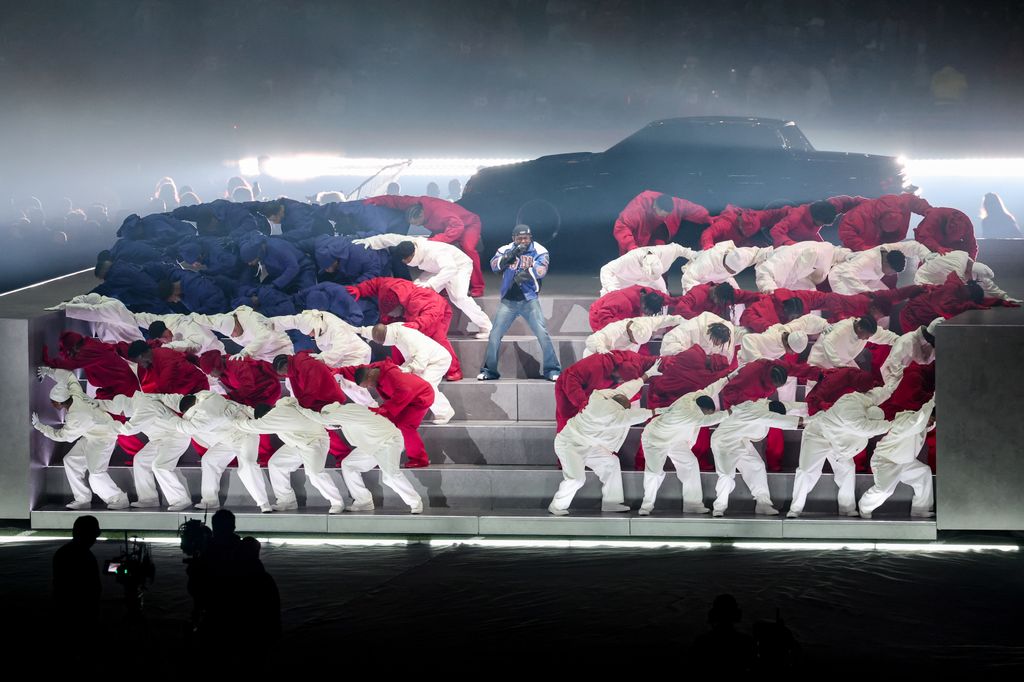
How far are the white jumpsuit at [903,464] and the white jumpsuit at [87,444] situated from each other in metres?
5.52

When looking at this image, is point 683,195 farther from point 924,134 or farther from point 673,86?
point 924,134

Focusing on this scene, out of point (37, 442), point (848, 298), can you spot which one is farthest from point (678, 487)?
point (37, 442)

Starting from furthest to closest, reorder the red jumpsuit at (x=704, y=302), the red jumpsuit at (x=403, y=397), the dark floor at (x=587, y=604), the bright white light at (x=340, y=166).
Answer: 1. the bright white light at (x=340, y=166)
2. the red jumpsuit at (x=704, y=302)
3. the red jumpsuit at (x=403, y=397)
4. the dark floor at (x=587, y=604)

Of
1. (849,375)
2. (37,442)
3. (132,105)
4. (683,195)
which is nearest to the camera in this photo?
(849,375)

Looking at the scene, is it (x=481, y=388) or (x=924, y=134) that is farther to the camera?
(x=924, y=134)

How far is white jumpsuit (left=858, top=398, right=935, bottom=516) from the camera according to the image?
8953 mm

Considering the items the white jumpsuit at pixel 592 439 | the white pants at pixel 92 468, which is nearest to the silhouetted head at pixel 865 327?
the white jumpsuit at pixel 592 439

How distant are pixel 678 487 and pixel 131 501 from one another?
423 cm

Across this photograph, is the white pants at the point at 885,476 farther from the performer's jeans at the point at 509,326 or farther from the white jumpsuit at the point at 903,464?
the performer's jeans at the point at 509,326

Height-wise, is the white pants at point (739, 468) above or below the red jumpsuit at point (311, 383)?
below

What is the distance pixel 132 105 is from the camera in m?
17.2

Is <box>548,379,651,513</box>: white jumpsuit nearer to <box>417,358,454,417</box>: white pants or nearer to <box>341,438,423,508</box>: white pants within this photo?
<box>341,438,423,508</box>: white pants

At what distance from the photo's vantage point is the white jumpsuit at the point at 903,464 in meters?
8.95

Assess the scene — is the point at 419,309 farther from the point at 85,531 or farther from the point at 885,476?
the point at 85,531
